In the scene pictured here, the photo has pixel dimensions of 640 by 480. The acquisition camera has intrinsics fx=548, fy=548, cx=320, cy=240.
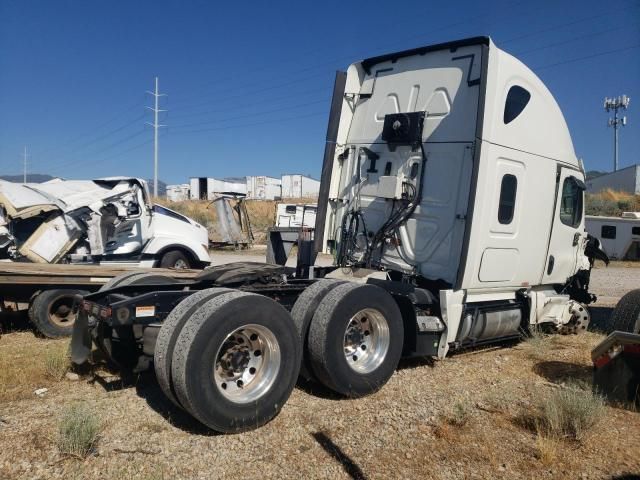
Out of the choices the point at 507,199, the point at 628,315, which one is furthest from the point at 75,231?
the point at 628,315

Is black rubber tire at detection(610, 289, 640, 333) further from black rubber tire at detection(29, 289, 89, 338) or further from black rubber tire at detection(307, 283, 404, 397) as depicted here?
→ black rubber tire at detection(29, 289, 89, 338)

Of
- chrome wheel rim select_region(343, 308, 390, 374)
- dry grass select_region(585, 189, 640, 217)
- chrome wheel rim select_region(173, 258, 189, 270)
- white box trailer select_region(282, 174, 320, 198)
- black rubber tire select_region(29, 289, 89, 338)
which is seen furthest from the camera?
white box trailer select_region(282, 174, 320, 198)

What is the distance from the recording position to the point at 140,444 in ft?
13.0

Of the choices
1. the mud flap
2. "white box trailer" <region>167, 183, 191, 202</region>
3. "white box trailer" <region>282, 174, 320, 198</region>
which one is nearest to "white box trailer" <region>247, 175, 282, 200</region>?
"white box trailer" <region>282, 174, 320, 198</region>

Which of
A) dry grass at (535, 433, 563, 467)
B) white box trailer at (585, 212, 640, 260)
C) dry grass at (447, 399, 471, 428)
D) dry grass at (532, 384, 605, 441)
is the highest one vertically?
white box trailer at (585, 212, 640, 260)

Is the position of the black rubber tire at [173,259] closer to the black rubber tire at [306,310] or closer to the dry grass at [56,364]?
the dry grass at [56,364]

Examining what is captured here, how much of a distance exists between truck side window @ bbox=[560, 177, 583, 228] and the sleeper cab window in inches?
58.9

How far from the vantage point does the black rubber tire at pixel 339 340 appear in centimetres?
485

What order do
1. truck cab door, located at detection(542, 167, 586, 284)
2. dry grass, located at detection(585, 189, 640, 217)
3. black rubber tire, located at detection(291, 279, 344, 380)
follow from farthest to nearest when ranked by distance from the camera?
dry grass, located at detection(585, 189, 640, 217) < truck cab door, located at detection(542, 167, 586, 284) < black rubber tire, located at detection(291, 279, 344, 380)

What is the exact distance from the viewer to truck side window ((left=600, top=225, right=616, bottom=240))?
2222 centimetres

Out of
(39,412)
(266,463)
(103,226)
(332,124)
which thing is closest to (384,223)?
(332,124)

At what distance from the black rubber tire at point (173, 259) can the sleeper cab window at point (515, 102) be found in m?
6.89

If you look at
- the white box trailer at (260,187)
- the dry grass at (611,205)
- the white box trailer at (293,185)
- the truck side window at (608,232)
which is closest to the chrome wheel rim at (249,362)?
the truck side window at (608,232)

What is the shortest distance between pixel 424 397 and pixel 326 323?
127 centimetres
